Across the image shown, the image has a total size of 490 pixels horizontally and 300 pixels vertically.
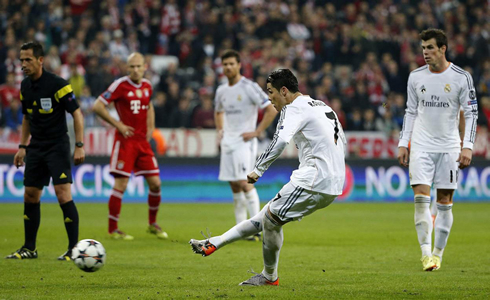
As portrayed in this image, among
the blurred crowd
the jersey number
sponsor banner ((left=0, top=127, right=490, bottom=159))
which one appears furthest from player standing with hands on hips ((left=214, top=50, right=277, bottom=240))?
the blurred crowd

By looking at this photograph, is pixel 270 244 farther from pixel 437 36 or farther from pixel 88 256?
A: pixel 437 36

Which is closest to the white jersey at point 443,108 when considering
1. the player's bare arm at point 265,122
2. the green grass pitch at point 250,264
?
the green grass pitch at point 250,264

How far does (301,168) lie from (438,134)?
2.55 meters

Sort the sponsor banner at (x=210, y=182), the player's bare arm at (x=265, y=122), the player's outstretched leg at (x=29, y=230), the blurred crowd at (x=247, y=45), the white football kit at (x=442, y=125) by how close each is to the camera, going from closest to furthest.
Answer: the white football kit at (x=442, y=125) < the player's outstretched leg at (x=29, y=230) < the player's bare arm at (x=265, y=122) < the sponsor banner at (x=210, y=182) < the blurred crowd at (x=247, y=45)

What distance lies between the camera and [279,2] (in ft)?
82.1

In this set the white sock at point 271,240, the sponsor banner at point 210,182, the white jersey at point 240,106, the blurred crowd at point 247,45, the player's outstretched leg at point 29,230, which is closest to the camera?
the white sock at point 271,240

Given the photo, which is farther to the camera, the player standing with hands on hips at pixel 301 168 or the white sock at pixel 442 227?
the white sock at pixel 442 227

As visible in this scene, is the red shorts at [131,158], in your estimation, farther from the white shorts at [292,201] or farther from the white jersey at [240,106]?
the white shorts at [292,201]

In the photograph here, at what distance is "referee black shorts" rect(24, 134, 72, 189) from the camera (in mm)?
8523

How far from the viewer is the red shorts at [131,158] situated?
11148 mm

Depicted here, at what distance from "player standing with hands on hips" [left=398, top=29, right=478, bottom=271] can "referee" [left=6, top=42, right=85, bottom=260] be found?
13.0 ft

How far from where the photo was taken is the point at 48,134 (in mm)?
8633

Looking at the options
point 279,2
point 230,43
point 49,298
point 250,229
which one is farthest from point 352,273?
point 279,2

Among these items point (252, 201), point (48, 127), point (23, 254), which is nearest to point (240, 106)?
point (252, 201)
